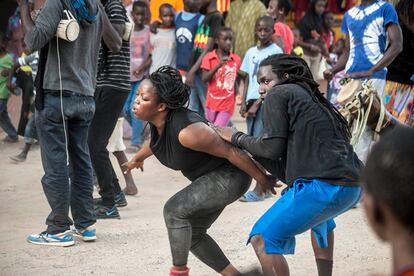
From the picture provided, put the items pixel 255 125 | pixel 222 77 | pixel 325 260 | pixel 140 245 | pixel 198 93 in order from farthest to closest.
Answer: pixel 198 93
pixel 222 77
pixel 255 125
pixel 140 245
pixel 325 260

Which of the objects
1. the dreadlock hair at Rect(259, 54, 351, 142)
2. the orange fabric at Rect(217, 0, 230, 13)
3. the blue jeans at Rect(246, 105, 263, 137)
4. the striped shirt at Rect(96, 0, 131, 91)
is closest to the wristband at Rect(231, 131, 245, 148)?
the dreadlock hair at Rect(259, 54, 351, 142)

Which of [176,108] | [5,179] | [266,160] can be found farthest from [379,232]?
[5,179]

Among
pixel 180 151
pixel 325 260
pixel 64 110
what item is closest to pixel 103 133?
pixel 64 110

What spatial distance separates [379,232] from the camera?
79.9 inches

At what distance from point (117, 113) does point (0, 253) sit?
4.96ft

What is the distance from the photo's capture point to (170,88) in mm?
4441

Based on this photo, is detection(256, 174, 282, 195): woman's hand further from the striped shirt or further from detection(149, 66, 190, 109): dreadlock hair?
the striped shirt

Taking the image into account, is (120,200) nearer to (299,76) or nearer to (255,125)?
(255,125)

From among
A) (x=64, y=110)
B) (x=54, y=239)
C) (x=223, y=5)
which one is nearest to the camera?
(x=64, y=110)

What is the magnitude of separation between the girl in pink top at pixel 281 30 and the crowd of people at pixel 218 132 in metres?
0.02

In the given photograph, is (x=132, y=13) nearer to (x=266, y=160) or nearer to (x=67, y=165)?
(x=67, y=165)

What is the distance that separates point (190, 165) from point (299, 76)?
2.57ft

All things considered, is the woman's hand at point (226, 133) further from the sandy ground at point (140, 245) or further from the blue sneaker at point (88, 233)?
the blue sneaker at point (88, 233)

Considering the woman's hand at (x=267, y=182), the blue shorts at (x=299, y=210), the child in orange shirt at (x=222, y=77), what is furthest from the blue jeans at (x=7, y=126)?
the blue shorts at (x=299, y=210)
